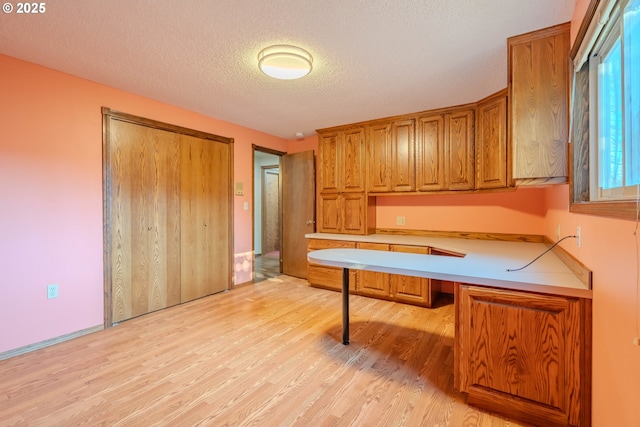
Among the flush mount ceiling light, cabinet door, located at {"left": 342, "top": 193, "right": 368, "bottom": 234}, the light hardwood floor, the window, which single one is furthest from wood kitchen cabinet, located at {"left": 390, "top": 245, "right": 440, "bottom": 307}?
the flush mount ceiling light

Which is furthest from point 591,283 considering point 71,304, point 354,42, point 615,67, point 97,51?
point 71,304

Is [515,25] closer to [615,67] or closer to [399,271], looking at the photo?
[615,67]

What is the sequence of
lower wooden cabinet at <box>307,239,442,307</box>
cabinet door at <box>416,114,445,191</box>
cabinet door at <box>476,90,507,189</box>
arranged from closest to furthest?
cabinet door at <box>476,90,507,189</box> < lower wooden cabinet at <box>307,239,442,307</box> < cabinet door at <box>416,114,445,191</box>

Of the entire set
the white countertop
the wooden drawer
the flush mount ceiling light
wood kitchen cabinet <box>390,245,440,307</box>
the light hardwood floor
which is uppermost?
the flush mount ceiling light

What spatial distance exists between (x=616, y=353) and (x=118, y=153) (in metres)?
3.82

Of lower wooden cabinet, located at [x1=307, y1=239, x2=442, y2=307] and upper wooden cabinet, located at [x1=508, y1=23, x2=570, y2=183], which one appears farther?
lower wooden cabinet, located at [x1=307, y1=239, x2=442, y2=307]

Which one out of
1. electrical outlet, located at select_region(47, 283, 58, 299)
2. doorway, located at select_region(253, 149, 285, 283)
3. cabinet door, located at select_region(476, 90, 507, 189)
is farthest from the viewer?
doorway, located at select_region(253, 149, 285, 283)

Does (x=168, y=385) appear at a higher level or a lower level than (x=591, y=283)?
lower

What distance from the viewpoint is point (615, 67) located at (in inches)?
49.8

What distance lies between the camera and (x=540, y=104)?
179 cm

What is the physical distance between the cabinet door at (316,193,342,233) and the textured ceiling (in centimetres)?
151

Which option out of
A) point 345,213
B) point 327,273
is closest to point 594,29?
point 345,213

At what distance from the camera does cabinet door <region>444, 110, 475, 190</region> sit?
315 centimetres

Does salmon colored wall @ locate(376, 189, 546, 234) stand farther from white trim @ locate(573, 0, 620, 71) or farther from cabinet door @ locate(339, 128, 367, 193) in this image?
white trim @ locate(573, 0, 620, 71)
